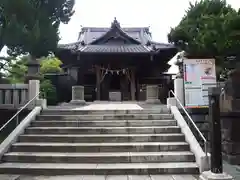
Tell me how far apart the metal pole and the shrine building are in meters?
12.4

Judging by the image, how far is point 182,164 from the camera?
6.03m

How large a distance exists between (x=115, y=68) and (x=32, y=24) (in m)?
8.43

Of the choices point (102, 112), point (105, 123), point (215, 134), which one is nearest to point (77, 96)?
point (102, 112)

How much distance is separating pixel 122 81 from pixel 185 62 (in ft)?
33.9

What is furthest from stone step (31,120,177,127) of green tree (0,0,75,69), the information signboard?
green tree (0,0,75,69)

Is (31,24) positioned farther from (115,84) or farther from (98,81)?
(115,84)

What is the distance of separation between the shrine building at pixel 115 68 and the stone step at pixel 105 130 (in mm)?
10233

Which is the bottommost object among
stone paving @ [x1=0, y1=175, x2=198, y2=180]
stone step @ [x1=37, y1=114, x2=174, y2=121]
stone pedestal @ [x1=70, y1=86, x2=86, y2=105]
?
stone paving @ [x1=0, y1=175, x2=198, y2=180]

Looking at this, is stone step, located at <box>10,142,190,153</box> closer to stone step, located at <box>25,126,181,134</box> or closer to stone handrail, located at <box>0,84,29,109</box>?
stone step, located at <box>25,126,181,134</box>

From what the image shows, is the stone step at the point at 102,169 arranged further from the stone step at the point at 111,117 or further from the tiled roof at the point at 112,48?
the tiled roof at the point at 112,48

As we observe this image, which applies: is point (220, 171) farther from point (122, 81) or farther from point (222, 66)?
point (122, 81)

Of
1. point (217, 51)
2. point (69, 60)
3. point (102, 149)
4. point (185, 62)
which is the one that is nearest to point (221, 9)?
point (217, 51)

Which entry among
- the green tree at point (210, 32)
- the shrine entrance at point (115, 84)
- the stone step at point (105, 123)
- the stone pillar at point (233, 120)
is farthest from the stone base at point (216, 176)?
the shrine entrance at point (115, 84)

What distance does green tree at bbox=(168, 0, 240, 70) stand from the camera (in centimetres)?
805
